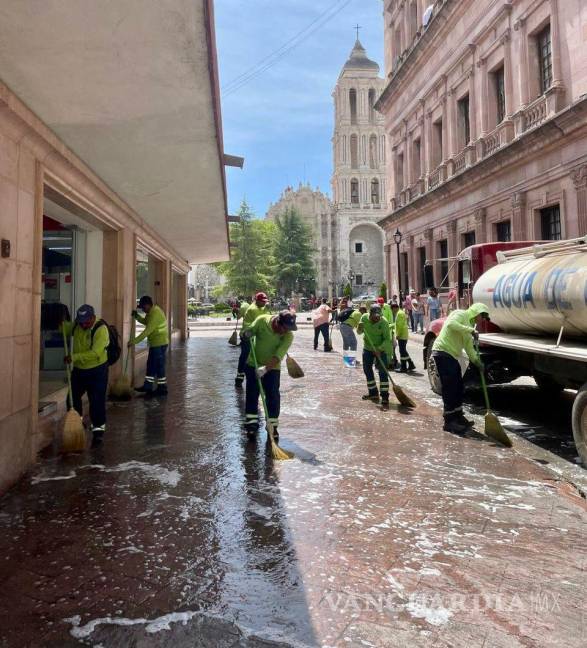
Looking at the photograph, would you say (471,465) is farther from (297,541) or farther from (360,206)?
(360,206)

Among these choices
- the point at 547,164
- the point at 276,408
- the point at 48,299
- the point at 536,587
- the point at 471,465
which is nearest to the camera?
the point at 536,587

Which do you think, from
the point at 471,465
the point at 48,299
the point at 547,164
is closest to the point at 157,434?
the point at 471,465

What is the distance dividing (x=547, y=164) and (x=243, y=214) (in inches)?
1846

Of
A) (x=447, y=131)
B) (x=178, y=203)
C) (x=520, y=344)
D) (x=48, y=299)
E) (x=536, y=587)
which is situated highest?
(x=447, y=131)

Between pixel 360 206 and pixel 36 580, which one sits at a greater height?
pixel 360 206

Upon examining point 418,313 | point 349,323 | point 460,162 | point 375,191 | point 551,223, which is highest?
point 375,191

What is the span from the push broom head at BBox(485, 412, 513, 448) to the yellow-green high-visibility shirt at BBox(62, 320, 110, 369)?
4343 millimetres

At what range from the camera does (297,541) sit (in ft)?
10.5

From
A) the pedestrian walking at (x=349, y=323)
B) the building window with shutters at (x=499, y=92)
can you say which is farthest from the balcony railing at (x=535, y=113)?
the pedestrian walking at (x=349, y=323)

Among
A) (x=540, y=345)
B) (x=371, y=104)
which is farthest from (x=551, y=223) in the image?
(x=371, y=104)

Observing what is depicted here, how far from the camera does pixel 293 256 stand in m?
67.2

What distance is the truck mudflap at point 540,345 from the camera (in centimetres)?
471

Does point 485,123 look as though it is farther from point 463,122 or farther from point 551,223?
point 551,223

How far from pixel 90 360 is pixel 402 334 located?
730 cm
